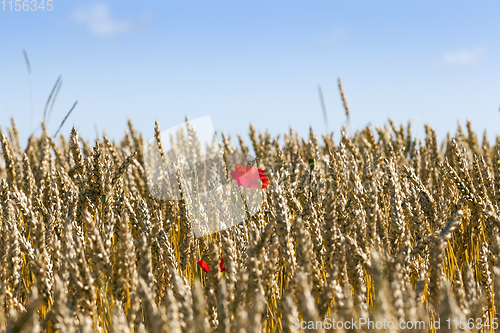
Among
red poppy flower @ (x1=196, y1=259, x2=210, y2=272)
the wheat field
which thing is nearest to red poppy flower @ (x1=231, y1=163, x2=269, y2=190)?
the wheat field

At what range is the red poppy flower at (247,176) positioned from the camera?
1654mm

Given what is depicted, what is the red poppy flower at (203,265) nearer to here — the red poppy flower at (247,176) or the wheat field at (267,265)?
the wheat field at (267,265)

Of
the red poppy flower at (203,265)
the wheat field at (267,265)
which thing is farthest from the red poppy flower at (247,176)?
the red poppy flower at (203,265)

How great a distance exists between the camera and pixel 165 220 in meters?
1.86

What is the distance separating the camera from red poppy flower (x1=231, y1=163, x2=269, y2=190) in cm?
165

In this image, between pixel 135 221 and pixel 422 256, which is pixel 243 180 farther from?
pixel 422 256

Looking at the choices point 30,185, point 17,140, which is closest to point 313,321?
point 30,185

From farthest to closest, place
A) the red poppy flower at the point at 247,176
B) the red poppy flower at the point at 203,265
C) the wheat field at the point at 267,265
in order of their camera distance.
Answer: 1. the red poppy flower at the point at 247,176
2. the red poppy flower at the point at 203,265
3. the wheat field at the point at 267,265

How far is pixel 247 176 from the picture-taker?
168 centimetres

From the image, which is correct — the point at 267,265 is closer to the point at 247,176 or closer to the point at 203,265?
the point at 203,265

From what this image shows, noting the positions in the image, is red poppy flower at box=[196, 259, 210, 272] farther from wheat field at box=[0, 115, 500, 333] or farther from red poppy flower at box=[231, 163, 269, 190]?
red poppy flower at box=[231, 163, 269, 190]

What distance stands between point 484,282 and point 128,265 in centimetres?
110

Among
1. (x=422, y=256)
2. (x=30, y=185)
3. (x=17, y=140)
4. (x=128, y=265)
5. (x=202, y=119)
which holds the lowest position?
(x=422, y=256)

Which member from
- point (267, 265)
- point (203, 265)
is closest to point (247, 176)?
point (203, 265)
